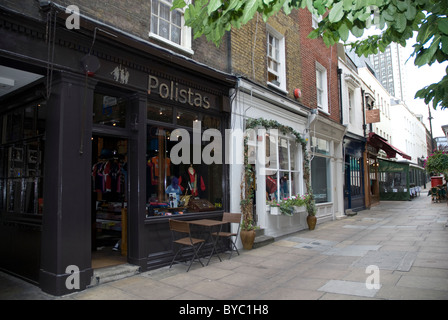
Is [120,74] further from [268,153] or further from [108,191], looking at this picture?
[268,153]

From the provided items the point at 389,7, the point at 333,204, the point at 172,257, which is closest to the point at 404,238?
the point at 333,204

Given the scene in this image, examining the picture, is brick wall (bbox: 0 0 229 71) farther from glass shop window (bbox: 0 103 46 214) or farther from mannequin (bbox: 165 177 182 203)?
mannequin (bbox: 165 177 182 203)

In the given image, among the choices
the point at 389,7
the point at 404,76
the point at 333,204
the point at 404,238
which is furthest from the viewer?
the point at 404,76

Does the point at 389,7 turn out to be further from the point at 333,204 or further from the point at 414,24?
the point at 333,204

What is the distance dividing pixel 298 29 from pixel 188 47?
20.5 ft

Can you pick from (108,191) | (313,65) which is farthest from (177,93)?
(313,65)

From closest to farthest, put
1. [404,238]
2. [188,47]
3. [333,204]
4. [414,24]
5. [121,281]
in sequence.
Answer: [414,24]
[121,281]
[188,47]
[404,238]
[333,204]

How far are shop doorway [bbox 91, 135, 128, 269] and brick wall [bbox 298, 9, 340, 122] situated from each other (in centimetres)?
703

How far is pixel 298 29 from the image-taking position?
38.7 ft

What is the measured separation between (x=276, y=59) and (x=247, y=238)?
6139 millimetres

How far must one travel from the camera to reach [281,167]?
10.2m

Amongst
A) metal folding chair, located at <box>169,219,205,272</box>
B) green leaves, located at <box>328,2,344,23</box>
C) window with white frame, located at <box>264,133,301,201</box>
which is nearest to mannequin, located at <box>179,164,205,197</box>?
metal folding chair, located at <box>169,219,205,272</box>

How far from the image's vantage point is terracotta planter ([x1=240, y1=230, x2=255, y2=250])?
7746mm
